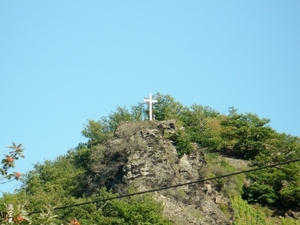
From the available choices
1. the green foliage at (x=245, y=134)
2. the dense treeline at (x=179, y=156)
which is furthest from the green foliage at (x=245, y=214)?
the green foliage at (x=245, y=134)

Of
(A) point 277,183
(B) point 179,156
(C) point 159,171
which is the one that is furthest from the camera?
(A) point 277,183

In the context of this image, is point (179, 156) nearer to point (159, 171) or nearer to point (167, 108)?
point (159, 171)

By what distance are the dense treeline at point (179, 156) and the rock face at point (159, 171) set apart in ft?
2.99

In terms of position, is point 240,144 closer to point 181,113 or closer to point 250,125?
point 250,125

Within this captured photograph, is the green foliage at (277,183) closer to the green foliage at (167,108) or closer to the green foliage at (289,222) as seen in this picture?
the green foliage at (289,222)

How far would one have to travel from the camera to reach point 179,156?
159 feet

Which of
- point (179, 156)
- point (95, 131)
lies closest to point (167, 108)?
point (95, 131)

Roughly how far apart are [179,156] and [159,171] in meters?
3.26

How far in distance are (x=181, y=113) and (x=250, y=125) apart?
5.84 metres

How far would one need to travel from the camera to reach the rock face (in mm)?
44344

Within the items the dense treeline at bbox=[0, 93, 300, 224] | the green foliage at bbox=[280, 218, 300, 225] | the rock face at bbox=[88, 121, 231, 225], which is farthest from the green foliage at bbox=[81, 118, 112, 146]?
the green foliage at bbox=[280, 218, 300, 225]

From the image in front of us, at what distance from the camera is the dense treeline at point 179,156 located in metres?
42.5

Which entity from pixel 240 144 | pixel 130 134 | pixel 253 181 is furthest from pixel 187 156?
pixel 240 144

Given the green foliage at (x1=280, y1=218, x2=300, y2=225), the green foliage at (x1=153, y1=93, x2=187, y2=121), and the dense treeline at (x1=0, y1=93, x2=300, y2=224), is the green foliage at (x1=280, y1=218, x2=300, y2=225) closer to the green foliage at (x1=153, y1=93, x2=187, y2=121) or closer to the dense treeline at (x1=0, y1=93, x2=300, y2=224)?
the dense treeline at (x1=0, y1=93, x2=300, y2=224)
